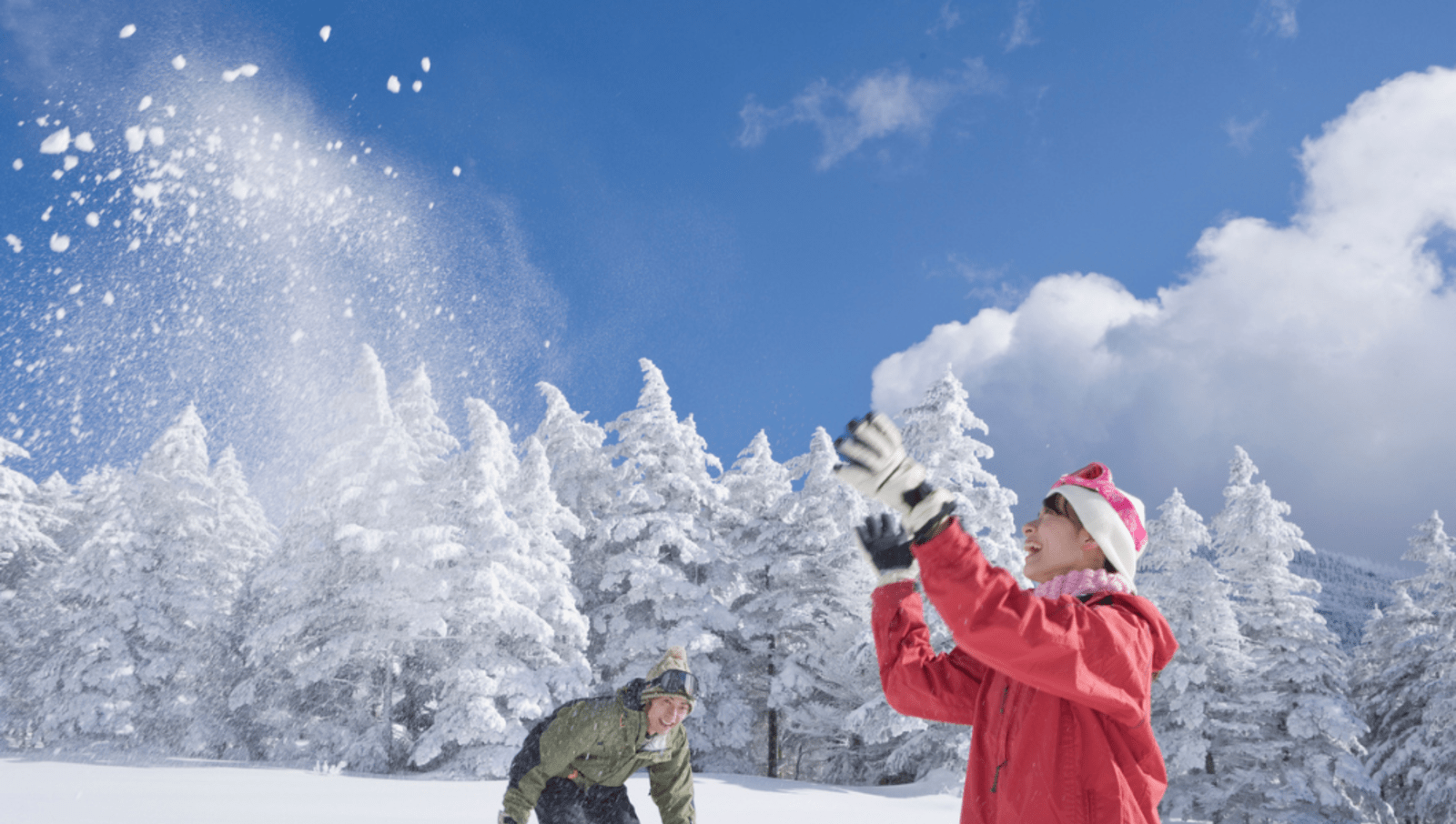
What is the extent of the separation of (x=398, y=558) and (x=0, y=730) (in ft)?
49.0

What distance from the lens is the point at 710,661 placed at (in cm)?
2334

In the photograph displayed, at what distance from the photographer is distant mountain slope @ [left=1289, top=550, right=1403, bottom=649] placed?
328 feet

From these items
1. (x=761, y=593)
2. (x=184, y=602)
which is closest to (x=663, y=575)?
(x=761, y=593)

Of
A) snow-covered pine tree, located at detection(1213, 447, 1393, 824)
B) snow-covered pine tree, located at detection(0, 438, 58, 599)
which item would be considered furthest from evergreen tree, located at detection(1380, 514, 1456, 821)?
snow-covered pine tree, located at detection(0, 438, 58, 599)

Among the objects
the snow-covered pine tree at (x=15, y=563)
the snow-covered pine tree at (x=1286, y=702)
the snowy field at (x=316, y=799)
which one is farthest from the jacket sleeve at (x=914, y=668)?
the snow-covered pine tree at (x=15, y=563)

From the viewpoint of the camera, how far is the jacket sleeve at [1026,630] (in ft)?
5.78

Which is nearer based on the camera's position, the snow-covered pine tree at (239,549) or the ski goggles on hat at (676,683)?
the ski goggles on hat at (676,683)

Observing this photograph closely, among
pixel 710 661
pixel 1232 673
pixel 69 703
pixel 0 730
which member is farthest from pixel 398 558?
pixel 1232 673

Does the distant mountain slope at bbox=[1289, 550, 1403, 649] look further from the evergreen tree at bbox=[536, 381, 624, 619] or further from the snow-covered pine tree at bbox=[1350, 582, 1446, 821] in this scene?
the evergreen tree at bbox=[536, 381, 624, 619]

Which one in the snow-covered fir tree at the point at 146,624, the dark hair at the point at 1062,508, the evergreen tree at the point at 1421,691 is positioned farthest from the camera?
the snow-covered fir tree at the point at 146,624

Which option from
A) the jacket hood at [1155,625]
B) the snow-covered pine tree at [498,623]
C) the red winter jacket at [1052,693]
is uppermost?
the snow-covered pine tree at [498,623]

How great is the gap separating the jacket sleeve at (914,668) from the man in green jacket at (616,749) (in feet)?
8.39

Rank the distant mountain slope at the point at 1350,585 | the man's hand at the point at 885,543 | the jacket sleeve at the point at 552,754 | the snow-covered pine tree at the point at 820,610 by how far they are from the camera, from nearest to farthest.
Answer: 1. the man's hand at the point at 885,543
2. the jacket sleeve at the point at 552,754
3. the snow-covered pine tree at the point at 820,610
4. the distant mountain slope at the point at 1350,585

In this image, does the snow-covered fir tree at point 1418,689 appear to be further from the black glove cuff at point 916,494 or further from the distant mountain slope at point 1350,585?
the distant mountain slope at point 1350,585
